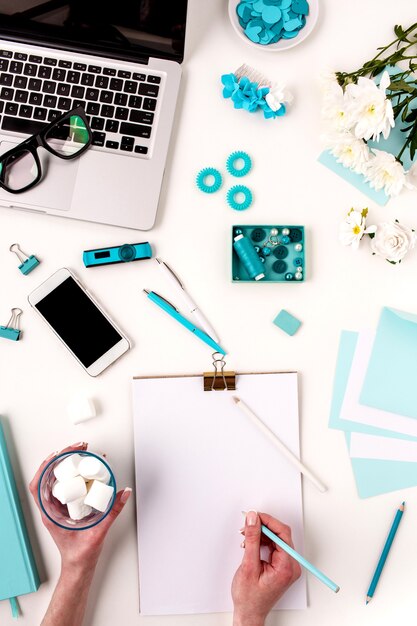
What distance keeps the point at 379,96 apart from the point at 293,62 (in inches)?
8.5

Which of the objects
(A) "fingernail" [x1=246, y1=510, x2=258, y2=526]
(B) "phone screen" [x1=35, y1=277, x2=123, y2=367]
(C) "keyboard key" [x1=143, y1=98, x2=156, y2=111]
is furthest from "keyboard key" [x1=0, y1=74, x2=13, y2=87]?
(A) "fingernail" [x1=246, y1=510, x2=258, y2=526]

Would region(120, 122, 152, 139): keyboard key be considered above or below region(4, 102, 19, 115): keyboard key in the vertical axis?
below

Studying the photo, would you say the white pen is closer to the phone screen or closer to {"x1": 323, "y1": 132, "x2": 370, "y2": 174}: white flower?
the phone screen

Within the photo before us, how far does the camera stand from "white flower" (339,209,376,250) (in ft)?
3.14

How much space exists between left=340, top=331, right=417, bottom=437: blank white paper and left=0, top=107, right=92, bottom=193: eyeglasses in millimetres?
558

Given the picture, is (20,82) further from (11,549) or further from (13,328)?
(11,549)

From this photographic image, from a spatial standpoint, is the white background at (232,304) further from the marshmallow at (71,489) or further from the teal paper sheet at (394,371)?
the marshmallow at (71,489)

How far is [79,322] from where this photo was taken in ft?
3.11

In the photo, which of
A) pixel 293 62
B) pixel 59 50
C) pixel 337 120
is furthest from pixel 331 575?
pixel 59 50

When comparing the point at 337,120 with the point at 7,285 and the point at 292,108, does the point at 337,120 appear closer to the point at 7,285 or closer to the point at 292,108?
the point at 292,108

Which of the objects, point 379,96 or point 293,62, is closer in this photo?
point 379,96

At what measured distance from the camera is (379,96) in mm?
841

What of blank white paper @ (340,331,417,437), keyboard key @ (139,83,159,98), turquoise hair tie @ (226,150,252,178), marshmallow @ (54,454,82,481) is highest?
keyboard key @ (139,83,159,98)

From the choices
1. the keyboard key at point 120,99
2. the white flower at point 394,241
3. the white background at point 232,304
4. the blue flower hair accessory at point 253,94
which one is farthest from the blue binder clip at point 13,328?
the white flower at point 394,241
